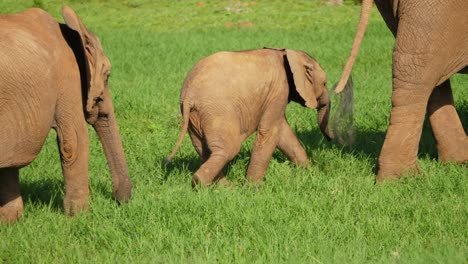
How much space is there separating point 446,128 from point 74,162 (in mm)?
3436

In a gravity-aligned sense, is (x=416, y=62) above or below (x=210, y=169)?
above

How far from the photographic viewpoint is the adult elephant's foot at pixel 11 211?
200 inches

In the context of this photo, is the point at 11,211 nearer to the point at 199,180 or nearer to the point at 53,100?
the point at 53,100

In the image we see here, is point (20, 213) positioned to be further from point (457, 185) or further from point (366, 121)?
point (366, 121)

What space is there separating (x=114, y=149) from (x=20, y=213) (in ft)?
2.55

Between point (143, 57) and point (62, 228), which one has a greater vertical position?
point (62, 228)

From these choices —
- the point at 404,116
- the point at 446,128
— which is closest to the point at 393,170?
the point at 404,116

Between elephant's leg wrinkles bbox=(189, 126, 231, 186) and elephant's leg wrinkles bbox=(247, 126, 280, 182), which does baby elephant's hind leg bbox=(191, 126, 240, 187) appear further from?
elephant's leg wrinkles bbox=(247, 126, 280, 182)

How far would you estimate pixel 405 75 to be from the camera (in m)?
6.09

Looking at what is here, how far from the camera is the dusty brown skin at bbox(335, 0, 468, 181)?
19.4 feet

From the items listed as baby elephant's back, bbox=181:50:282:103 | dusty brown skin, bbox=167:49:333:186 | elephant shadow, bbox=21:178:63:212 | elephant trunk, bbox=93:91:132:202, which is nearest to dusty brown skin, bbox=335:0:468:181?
dusty brown skin, bbox=167:49:333:186

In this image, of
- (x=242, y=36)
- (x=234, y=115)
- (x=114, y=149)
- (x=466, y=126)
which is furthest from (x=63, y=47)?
(x=242, y=36)

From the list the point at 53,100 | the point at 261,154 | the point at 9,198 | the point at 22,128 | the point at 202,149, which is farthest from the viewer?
the point at 261,154

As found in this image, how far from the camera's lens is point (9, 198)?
16.8ft
